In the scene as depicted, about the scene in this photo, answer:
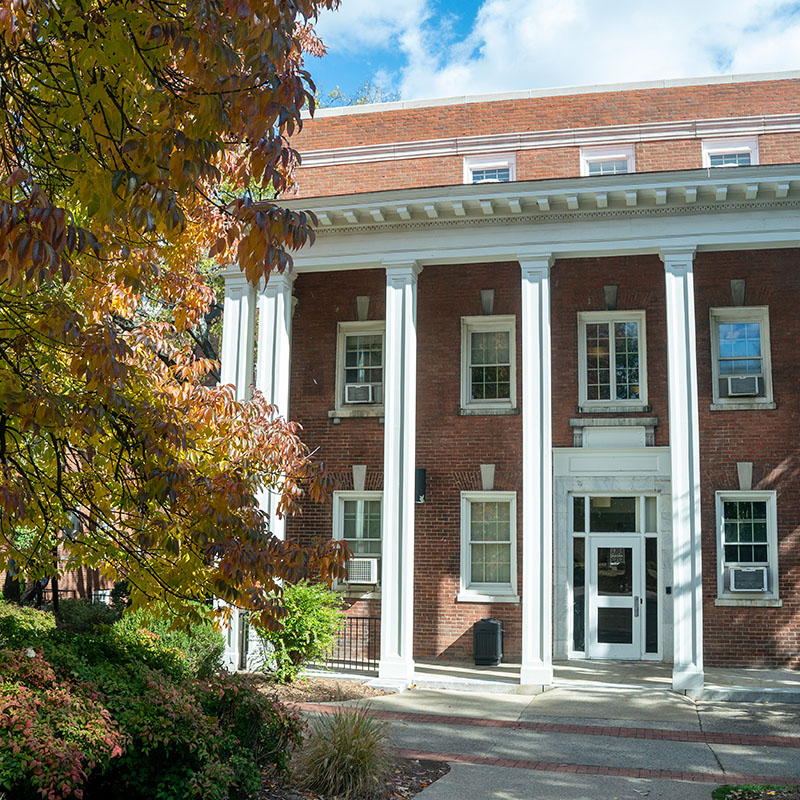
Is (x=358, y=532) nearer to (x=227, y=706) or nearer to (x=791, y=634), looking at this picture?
(x=791, y=634)

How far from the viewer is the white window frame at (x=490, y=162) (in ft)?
68.7

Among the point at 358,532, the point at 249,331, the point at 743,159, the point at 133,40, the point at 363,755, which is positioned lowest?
the point at 363,755

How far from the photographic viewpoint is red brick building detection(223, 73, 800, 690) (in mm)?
15586

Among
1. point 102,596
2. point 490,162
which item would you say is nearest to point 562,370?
point 490,162

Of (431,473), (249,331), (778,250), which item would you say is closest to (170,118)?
(249,331)

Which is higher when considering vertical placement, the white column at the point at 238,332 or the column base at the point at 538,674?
the white column at the point at 238,332

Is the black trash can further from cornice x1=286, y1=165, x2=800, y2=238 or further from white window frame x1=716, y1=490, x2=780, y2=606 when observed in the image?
cornice x1=286, y1=165, x2=800, y2=238

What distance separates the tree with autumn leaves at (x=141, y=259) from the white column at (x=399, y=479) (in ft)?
26.3

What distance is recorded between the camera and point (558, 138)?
67.7 ft

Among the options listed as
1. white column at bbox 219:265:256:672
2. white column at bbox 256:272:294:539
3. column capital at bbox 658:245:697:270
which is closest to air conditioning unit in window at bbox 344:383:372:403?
white column at bbox 256:272:294:539

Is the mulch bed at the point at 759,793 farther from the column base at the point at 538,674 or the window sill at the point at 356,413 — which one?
the window sill at the point at 356,413

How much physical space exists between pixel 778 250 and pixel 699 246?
10.9ft

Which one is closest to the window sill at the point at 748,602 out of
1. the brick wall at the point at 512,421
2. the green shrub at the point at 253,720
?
the brick wall at the point at 512,421

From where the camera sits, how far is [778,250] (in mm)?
18188
